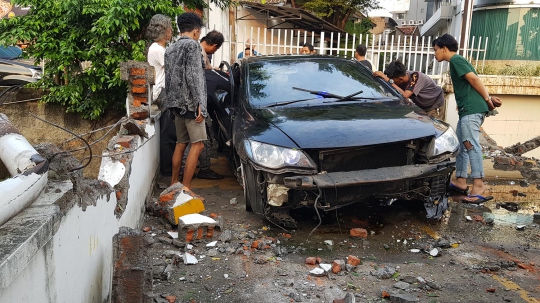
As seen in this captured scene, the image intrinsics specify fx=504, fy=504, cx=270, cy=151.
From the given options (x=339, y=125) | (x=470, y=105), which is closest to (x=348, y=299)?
(x=339, y=125)

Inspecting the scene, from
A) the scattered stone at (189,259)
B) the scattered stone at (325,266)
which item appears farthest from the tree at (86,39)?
the scattered stone at (325,266)

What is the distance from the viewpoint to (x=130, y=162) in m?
3.90

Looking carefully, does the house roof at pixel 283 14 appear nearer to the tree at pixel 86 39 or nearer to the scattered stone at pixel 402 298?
the tree at pixel 86 39

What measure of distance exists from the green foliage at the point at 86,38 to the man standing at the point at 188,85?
182cm

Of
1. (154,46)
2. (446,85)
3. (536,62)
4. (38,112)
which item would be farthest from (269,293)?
(536,62)

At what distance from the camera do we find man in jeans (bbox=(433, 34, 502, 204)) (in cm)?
559

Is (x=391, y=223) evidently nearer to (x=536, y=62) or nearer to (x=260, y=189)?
(x=260, y=189)

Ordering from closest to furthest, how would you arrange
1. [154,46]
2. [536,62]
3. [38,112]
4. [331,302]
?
[331,302], [154,46], [38,112], [536,62]

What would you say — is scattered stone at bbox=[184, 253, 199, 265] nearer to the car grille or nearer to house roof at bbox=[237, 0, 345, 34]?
the car grille

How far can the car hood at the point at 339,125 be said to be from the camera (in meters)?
4.16

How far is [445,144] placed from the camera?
14.8 feet

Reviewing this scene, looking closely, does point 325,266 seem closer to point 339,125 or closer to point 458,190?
point 339,125

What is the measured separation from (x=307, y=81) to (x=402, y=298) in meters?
2.85

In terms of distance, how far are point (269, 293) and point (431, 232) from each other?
189 centimetres
